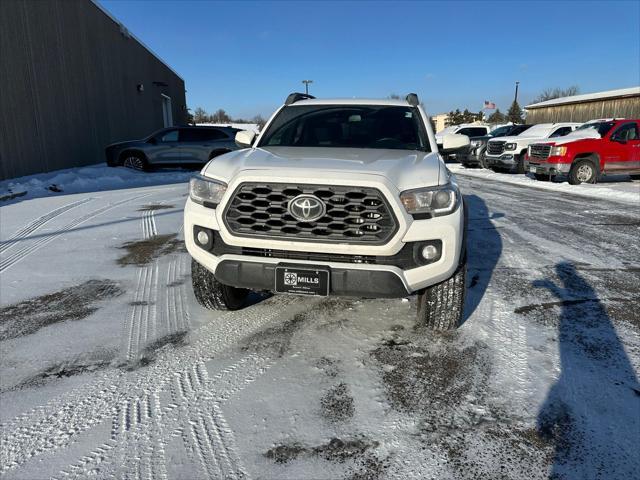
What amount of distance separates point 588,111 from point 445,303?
37691 mm

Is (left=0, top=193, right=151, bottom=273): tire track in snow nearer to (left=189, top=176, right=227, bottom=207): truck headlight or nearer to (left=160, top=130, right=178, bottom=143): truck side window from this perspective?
(left=189, top=176, right=227, bottom=207): truck headlight

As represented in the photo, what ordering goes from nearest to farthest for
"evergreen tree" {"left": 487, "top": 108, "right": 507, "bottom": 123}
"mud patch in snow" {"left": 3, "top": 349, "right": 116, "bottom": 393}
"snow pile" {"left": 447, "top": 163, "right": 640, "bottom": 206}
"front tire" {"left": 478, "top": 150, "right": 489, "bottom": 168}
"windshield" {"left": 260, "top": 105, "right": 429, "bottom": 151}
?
"mud patch in snow" {"left": 3, "top": 349, "right": 116, "bottom": 393}, "windshield" {"left": 260, "top": 105, "right": 429, "bottom": 151}, "snow pile" {"left": 447, "top": 163, "right": 640, "bottom": 206}, "front tire" {"left": 478, "top": 150, "right": 489, "bottom": 168}, "evergreen tree" {"left": 487, "top": 108, "right": 507, "bottom": 123}

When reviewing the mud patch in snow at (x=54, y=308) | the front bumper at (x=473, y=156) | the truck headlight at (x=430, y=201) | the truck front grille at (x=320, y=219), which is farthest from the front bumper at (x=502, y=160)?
the mud patch in snow at (x=54, y=308)

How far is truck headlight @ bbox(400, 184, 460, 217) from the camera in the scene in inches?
105

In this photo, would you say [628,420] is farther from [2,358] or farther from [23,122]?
[23,122]

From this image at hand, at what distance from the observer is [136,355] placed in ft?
9.22

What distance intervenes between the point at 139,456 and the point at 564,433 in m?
2.02

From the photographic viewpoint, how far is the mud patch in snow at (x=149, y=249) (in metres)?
4.87

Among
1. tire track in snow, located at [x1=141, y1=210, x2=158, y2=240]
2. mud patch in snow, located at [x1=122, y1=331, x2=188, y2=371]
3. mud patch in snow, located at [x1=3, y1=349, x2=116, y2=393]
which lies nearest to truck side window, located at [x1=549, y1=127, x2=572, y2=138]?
tire track in snow, located at [x1=141, y1=210, x2=158, y2=240]

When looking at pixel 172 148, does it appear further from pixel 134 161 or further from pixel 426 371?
pixel 426 371

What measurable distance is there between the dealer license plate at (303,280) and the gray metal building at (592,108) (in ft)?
112

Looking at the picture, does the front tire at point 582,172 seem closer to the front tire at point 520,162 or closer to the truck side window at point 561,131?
the front tire at point 520,162

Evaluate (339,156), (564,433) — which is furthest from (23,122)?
(564,433)

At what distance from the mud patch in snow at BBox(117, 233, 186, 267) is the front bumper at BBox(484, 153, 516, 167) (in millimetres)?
13666
